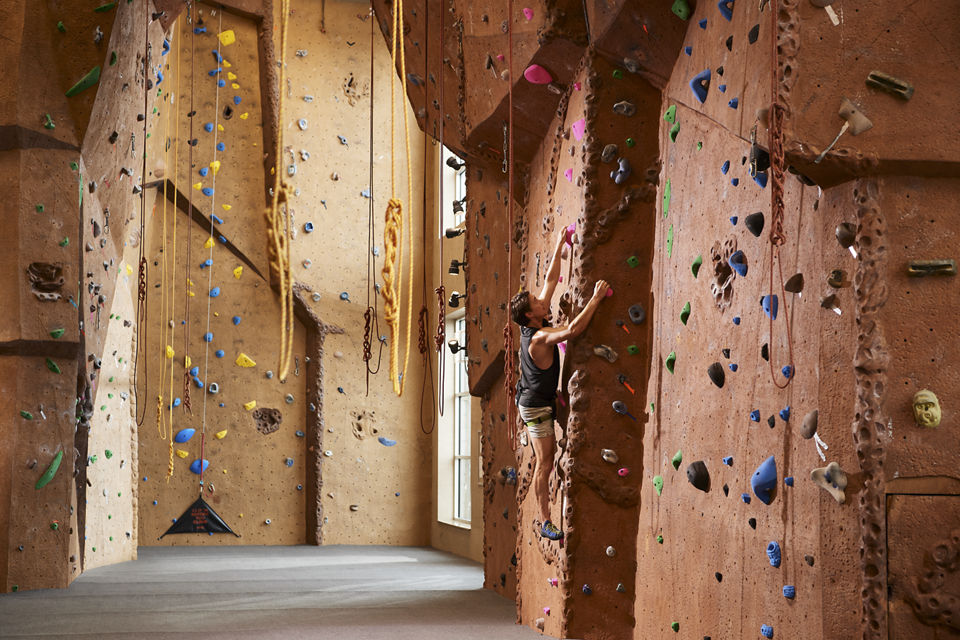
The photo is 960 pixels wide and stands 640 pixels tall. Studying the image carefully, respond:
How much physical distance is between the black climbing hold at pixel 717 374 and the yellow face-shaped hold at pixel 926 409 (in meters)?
→ 0.80

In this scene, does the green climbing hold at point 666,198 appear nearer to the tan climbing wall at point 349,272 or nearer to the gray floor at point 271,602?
the gray floor at point 271,602

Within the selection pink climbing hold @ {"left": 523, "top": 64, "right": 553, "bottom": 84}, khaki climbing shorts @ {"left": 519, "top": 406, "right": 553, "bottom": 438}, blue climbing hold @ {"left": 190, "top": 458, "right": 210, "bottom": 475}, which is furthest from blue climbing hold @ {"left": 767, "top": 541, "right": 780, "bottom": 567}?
blue climbing hold @ {"left": 190, "top": 458, "right": 210, "bottom": 475}

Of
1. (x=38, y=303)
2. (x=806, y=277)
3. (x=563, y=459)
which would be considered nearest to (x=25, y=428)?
(x=38, y=303)

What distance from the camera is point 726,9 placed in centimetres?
322

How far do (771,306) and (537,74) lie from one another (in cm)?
212

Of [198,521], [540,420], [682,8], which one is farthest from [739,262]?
A: [198,521]

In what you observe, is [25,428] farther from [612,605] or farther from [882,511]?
[882,511]

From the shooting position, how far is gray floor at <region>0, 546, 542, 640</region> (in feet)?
15.3

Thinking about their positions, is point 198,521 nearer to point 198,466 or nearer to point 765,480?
point 198,466

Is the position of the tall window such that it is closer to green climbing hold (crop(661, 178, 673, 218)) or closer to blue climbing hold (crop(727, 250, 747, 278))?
green climbing hold (crop(661, 178, 673, 218))

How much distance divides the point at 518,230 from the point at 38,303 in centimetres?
320

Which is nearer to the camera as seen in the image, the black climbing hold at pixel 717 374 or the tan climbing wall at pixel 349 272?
the black climbing hold at pixel 717 374

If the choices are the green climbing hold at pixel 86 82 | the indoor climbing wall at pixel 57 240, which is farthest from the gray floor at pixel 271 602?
the green climbing hold at pixel 86 82

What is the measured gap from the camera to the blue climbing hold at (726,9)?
3.20 m
